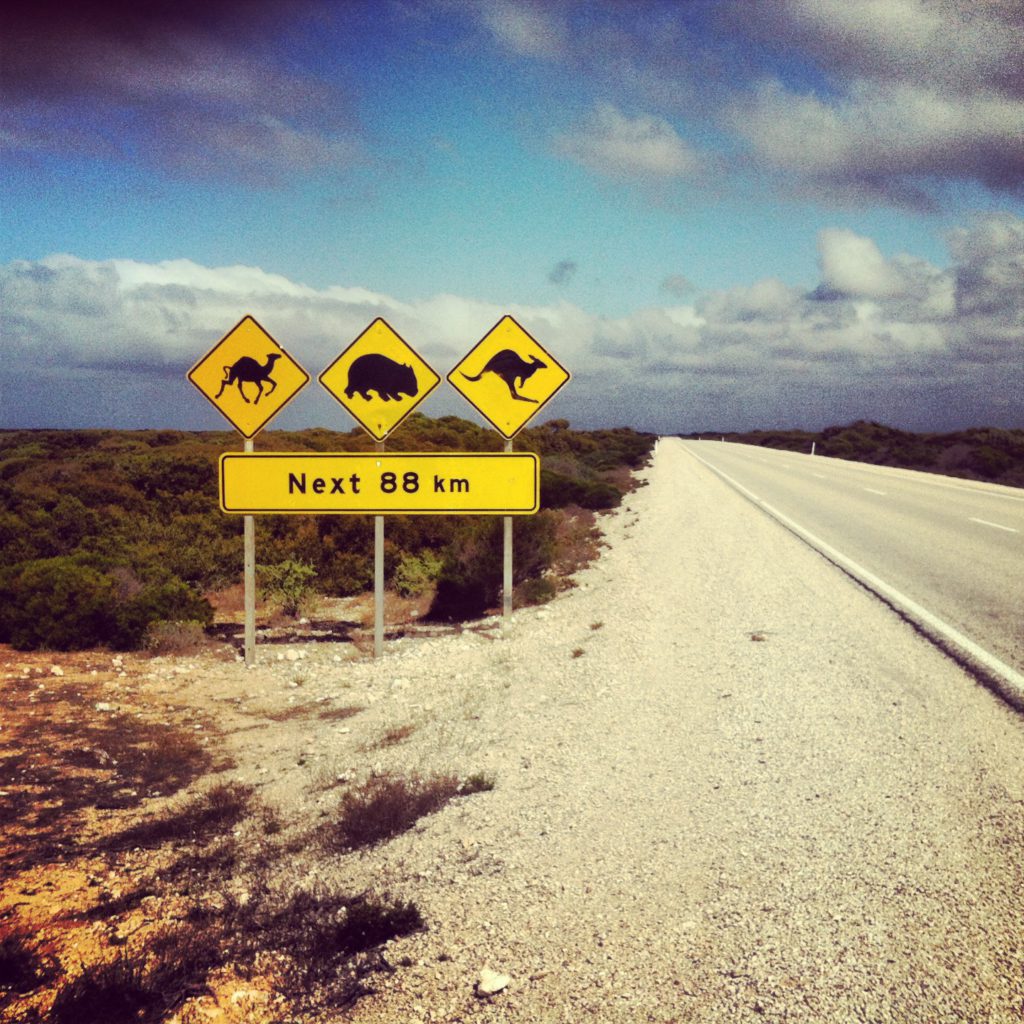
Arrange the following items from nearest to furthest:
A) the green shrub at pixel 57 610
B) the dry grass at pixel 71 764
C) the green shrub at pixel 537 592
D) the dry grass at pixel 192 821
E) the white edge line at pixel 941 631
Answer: the dry grass at pixel 192 821 < the dry grass at pixel 71 764 < the white edge line at pixel 941 631 < the green shrub at pixel 57 610 < the green shrub at pixel 537 592

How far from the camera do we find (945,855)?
3.30 m

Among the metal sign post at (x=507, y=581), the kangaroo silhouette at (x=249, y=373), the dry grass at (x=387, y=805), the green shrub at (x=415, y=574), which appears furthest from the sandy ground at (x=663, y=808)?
the green shrub at (x=415, y=574)

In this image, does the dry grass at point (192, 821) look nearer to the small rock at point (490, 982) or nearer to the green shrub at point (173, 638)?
the small rock at point (490, 982)

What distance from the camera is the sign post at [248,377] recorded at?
25.7 feet

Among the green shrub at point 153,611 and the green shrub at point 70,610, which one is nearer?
the green shrub at point 70,610

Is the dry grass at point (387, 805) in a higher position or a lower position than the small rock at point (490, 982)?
lower

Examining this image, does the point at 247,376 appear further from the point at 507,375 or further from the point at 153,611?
the point at 153,611

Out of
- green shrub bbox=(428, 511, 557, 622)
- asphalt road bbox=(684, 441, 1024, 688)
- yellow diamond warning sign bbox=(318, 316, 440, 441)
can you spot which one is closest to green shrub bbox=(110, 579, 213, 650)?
green shrub bbox=(428, 511, 557, 622)

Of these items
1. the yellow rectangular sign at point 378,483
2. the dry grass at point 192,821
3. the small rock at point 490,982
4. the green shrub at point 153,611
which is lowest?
the dry grass at point 192,821

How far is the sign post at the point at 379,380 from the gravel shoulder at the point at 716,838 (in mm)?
2572

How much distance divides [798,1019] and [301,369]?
6.97 meters

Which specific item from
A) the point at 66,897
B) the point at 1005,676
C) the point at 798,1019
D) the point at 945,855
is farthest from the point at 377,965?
the point at 1005,676

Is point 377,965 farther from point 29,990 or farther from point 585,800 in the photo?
point 585,800

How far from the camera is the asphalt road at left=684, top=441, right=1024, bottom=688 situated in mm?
7777
